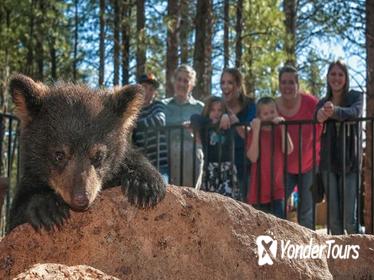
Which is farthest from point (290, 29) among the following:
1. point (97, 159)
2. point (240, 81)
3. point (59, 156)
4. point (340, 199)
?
point (59, 156)

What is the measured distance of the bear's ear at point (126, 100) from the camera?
395cm

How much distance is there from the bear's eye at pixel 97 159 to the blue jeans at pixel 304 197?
142 inches

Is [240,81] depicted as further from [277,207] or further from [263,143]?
[277,207]

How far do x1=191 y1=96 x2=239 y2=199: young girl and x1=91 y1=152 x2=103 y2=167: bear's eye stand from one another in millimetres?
3261

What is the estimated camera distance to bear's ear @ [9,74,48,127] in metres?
3.64

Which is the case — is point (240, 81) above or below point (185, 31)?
below

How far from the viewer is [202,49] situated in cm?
1109

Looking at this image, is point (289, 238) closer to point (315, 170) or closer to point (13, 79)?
point (13, 79)

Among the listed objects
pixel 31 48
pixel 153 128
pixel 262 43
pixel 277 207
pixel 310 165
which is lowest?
pixel 277 207

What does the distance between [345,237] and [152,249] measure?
1704 millimetres

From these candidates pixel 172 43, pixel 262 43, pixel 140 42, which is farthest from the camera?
pixel 262 43

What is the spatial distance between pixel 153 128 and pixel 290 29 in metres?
9.31

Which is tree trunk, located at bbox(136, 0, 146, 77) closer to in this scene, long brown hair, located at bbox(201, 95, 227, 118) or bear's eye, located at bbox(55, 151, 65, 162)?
long brown hair, located at bbox(201, 95, 227, 118)

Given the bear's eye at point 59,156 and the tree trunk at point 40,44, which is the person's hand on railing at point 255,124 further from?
the tree trunk at point 40,44
